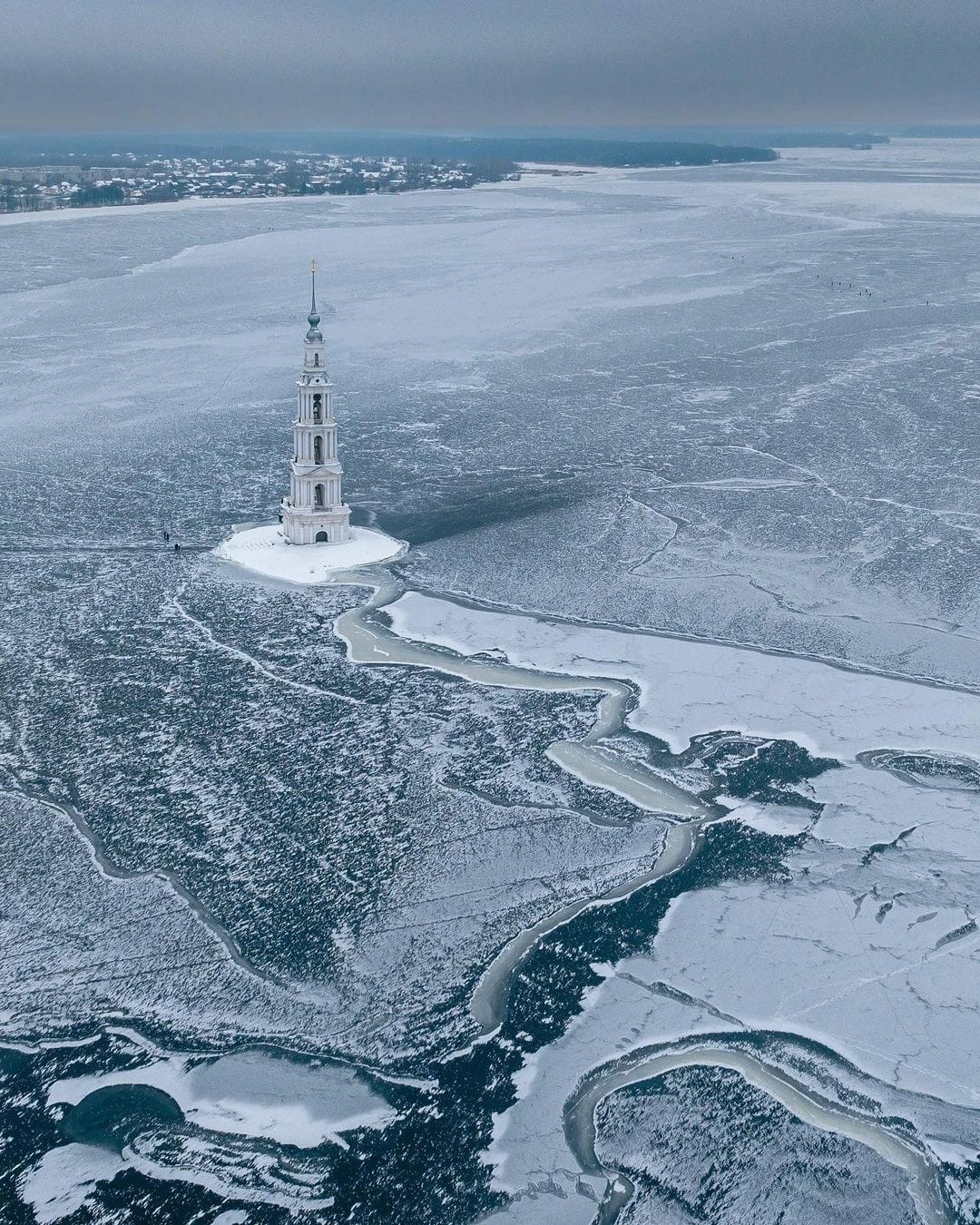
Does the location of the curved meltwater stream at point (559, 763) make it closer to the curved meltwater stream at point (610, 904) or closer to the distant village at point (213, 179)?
the curved meltwater stream at point (610, 904)

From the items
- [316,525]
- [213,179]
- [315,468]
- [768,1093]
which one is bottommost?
[768,1093]

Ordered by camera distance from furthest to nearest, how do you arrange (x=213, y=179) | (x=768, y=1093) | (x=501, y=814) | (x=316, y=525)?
(x=213, y=179) < (x=316, y=525) < (x=501, y=814) < (x=768, y=1093)

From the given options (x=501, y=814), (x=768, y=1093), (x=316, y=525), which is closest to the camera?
(x=768, y=1093)

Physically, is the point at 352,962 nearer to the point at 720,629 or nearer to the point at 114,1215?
the point at 114,1215

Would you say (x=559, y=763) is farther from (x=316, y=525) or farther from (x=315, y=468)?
(x=315, y=468)

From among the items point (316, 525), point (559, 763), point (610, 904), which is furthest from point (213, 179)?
point (610, 904)

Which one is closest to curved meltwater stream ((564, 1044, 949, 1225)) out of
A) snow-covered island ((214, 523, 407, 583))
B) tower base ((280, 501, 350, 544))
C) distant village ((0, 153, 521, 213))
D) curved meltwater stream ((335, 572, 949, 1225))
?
curved meltwater stream ((335, 572, 949, 1225))

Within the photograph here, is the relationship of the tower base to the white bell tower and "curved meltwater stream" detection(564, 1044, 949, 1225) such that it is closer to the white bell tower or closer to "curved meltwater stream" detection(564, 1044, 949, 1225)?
the white bell tower

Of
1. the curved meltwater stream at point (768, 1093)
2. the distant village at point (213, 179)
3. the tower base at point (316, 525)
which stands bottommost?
the curved meltwater stream at point (768, 1093)

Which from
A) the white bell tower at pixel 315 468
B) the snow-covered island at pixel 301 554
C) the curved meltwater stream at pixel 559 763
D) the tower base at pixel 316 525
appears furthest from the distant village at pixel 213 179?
the curved meltwater stream at pixel 559 763
